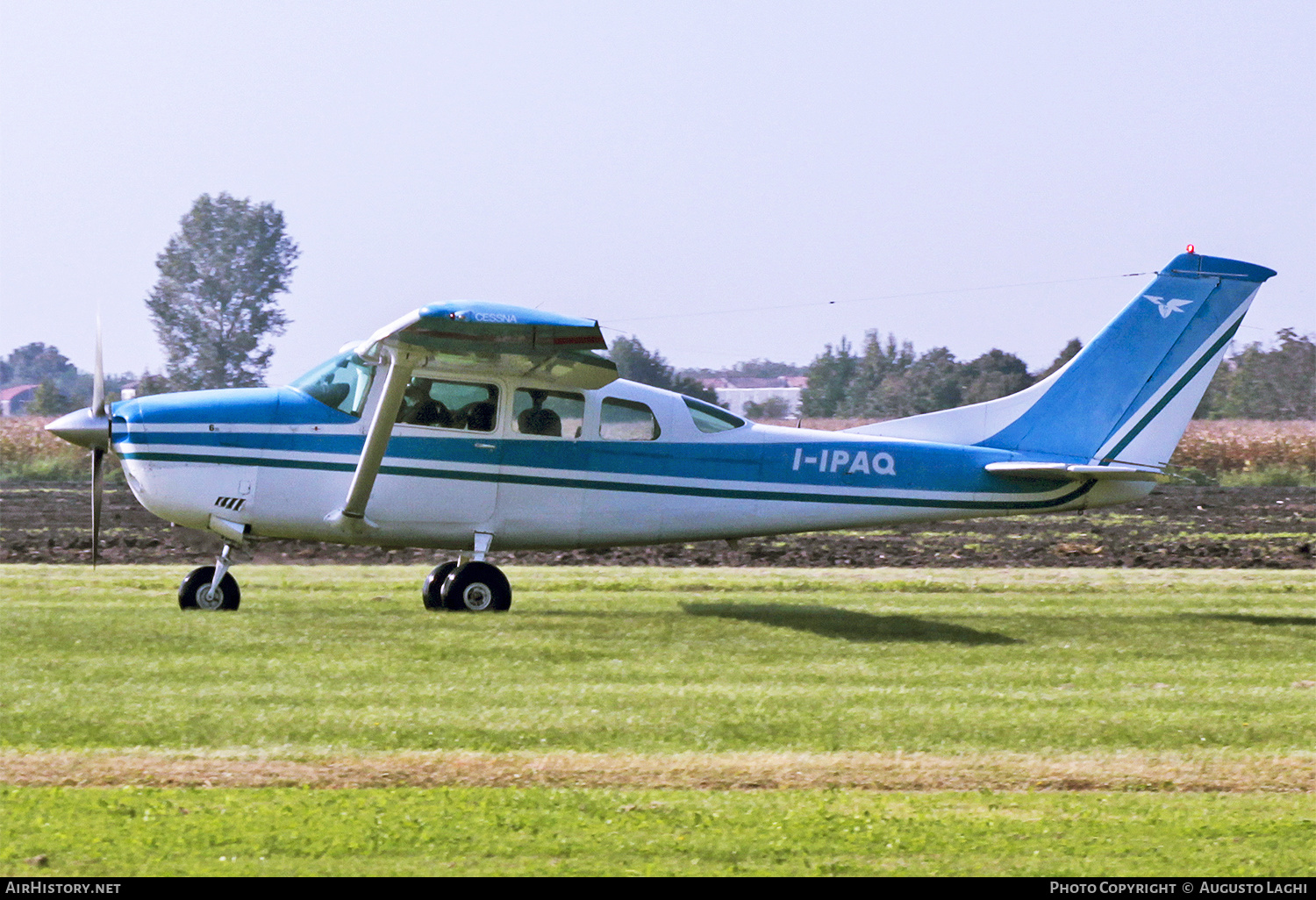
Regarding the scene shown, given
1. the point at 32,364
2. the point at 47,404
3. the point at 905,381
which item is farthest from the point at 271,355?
the point at 32,364

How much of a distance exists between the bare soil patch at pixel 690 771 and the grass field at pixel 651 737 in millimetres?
20

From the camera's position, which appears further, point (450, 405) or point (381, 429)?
point (450, 405)

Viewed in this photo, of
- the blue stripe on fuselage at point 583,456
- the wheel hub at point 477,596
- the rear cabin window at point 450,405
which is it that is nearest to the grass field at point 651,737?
the wheel hub at point 477,596

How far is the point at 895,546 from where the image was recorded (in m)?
20.1

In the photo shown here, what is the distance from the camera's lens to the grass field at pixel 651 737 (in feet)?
16.8

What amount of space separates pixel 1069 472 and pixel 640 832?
344 inches

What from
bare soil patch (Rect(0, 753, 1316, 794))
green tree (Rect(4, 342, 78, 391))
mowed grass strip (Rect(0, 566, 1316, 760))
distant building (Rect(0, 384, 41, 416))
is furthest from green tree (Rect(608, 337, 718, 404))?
green tree (Rect(4, 342, 78, 391))

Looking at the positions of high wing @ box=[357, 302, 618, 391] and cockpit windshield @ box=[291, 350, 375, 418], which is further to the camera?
cockpit windshield @ box=[291, 350, 375, 418]

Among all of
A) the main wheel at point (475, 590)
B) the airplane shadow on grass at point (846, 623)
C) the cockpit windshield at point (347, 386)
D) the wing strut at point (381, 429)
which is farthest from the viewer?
the cockpit windshield at point (347, 386)

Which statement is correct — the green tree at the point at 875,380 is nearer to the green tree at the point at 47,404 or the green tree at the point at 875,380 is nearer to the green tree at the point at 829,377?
the green tree at the point at 829,377

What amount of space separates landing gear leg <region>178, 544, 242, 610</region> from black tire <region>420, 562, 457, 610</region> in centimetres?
160

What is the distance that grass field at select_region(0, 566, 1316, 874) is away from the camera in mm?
5109

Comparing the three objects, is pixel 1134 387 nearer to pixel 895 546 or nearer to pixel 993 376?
pixel 895 546

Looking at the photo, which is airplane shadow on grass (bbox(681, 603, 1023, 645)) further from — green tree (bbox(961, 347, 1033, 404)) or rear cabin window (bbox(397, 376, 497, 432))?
green tree (bbox(961, 347, 1033, 404))
